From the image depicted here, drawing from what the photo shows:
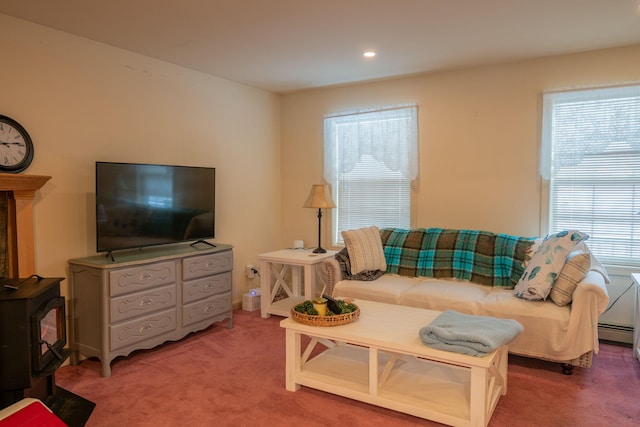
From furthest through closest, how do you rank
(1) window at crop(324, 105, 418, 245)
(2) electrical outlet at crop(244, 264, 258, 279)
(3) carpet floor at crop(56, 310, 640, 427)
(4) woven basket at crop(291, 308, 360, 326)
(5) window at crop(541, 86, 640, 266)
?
1. (2) electrical outlet at crop(244, 264, 258, 279)
2. (1) window at crop(324, 105, 418, 245)
3. (5) window at crop(541, 86, 640, 266)
4. (4) woven basket at crop(291, 308, 360, 326)
5. (3) carpet floor at crop(56, 310, 640, 427)

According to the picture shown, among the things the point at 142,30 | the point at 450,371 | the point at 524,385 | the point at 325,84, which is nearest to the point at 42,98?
the point at 142,30

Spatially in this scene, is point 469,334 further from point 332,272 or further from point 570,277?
point 332,272

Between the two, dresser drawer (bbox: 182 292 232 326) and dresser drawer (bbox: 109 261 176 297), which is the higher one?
dresser drawer (bbox: 109 261 176 297)

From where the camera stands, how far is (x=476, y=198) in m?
4.09

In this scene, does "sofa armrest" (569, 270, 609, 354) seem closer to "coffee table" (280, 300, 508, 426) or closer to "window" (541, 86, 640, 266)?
"coffee table" (280, 300, 508, 426)

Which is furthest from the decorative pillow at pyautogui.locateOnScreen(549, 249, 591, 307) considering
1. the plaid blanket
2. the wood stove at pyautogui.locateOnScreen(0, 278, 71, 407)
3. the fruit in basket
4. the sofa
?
the wood stove at pyautogui.locateOnScreen(0, 278, 71, 407)

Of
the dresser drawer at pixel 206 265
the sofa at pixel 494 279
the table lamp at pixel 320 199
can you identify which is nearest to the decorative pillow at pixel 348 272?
the sofa at pixel 494 279

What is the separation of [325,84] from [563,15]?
2.42m

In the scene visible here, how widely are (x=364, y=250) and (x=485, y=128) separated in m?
1.59

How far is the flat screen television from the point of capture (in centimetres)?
317

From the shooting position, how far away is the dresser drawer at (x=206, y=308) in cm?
358

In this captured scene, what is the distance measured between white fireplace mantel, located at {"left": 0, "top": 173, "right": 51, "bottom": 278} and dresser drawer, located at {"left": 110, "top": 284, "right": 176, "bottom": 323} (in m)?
0.58

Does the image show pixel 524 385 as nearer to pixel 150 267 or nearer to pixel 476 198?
pixel 476 198

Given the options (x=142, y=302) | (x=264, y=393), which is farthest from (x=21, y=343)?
(x=264, y=393)
